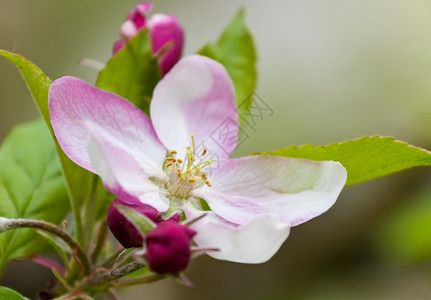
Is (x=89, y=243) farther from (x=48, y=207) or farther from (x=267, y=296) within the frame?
(x=267, y=296)

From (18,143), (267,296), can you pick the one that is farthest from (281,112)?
(18,143)

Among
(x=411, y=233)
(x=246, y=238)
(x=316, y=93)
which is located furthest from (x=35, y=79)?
(x=316, y=93)

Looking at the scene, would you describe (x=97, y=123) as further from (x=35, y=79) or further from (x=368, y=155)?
(x=368, y=155)

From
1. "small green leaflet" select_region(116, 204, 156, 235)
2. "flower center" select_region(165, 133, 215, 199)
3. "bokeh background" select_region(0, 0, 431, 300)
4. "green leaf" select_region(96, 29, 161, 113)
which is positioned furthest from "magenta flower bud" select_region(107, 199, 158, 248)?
"bokeh background" select_region(0, 0, 431, 300)

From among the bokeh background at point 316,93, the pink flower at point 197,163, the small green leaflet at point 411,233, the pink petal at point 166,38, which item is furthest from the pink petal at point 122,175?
the bokeh background at point 316,93

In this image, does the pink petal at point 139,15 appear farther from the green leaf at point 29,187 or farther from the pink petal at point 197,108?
the green leaf at point 29,187

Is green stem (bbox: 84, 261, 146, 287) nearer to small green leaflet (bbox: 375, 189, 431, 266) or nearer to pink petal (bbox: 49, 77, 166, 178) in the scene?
pink petal (bbox: 49, 77, 166, 178)
